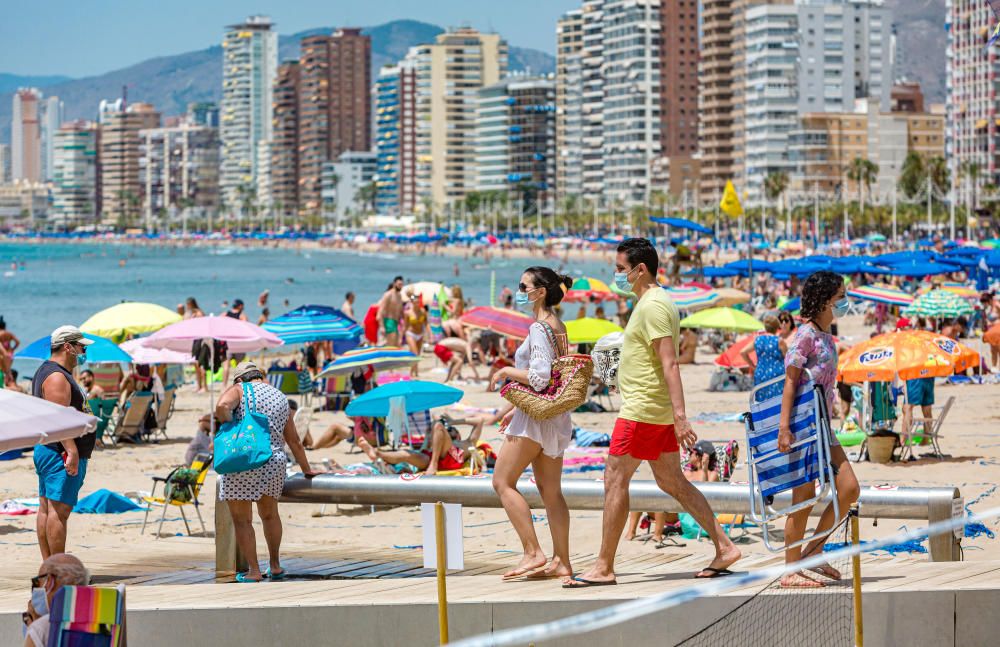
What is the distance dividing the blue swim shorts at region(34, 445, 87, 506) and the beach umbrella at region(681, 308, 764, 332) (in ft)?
48.2

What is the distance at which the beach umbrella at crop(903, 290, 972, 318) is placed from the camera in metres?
22.6

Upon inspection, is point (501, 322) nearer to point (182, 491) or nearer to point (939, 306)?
point (939, 306)

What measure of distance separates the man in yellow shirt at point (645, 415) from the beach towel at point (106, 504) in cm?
542

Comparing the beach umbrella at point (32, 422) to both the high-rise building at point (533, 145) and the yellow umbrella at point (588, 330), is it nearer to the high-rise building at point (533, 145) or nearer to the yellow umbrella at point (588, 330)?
the yellow umbrella at point (588, 330)

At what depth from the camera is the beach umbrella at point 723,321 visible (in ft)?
71.4

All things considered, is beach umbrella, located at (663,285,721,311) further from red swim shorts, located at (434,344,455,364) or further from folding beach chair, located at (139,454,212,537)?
folding beach chair, located at (139,454,212,537)

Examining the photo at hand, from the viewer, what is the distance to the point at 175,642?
615 centimetres

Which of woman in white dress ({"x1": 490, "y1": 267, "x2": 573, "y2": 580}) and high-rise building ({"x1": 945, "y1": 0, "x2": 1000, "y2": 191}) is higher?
high-rise building ({"x1": 945, "y1": 0, "x2": 1000, "y2": 191})

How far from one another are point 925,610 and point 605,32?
569ft

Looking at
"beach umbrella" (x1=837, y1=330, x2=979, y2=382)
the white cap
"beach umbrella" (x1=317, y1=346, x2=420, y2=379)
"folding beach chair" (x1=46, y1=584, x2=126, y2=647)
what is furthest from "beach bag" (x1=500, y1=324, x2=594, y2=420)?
"beach umbrella" (x1=317, y1=346, x2=420, y2=379)

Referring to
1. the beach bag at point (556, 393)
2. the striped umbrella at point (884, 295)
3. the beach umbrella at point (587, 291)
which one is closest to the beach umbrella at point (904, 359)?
the beach bag at point (556, 393)

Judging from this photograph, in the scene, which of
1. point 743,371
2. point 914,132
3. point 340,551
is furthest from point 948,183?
point 340,551

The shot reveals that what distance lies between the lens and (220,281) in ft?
351

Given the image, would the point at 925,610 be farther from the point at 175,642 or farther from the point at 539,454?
the point at 175,642
